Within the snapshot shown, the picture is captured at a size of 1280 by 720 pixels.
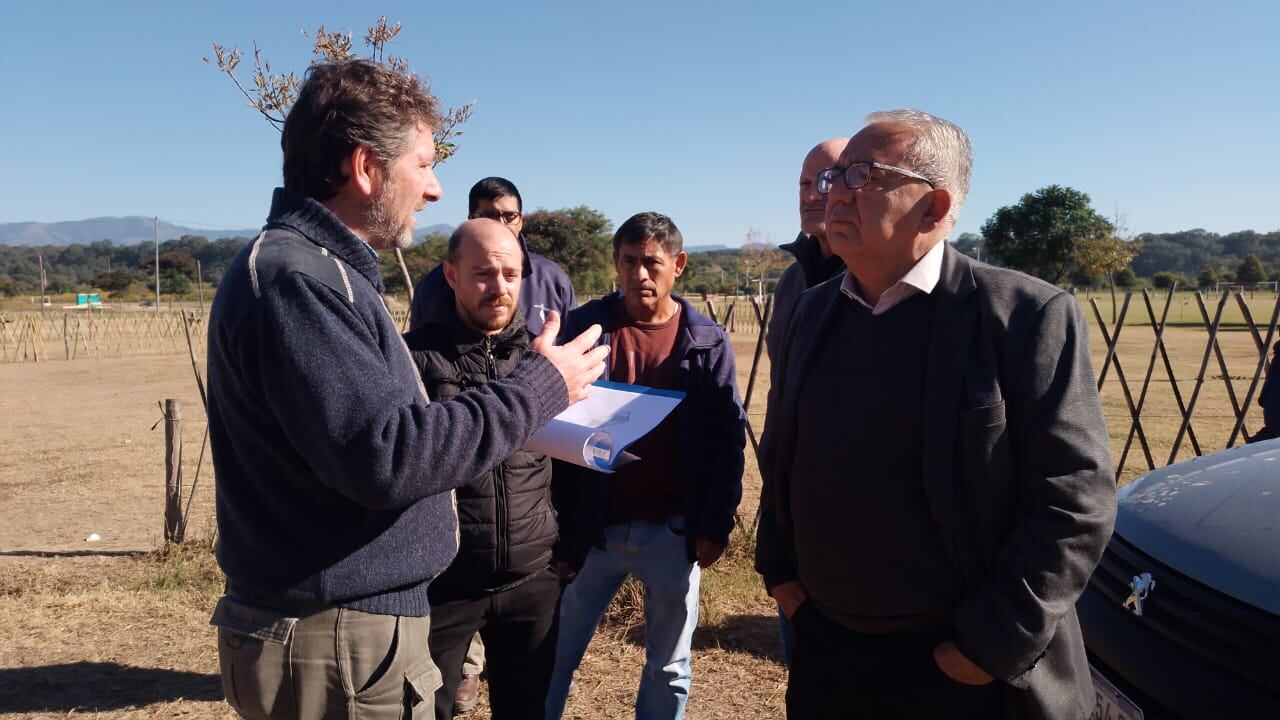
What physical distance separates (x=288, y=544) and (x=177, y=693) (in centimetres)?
258

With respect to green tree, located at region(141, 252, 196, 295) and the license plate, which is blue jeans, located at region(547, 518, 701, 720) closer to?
the license plate

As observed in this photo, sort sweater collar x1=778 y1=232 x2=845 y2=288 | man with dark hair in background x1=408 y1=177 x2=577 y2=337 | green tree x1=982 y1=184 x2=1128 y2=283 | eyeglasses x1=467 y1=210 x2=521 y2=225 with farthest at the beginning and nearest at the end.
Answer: green tree x1=982 y1=184 x2=1128 y2=283
eyeglasses x1=467 y1=210 x2=521 y2=225
man with dark hair in background x1=408 y1=177 x2=577 y2=337
sweater collar x1=778 y1=232 x2=845 y2=288

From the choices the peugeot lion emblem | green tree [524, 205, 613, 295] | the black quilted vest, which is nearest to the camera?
the peugeot lion emblem

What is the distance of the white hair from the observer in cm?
177

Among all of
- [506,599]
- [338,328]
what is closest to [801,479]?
[506,599]

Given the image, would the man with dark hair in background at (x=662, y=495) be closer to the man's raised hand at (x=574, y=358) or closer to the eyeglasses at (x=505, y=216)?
the man's raised hand at (x=574, y=358)

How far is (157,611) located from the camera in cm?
420

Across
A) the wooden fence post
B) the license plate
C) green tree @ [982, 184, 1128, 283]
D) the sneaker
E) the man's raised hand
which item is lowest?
the sneaker

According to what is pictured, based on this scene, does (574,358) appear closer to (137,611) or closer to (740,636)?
(740,636)

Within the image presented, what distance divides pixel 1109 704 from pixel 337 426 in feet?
5.64

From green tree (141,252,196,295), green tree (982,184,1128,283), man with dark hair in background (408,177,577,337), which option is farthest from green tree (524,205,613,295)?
man with dark hair in background (408,177,577,337)

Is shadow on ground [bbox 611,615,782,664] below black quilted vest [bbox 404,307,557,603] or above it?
below

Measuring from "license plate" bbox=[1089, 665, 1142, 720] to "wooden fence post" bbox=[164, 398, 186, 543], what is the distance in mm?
5139

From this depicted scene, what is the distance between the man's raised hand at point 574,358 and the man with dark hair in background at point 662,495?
1075 millimetres
